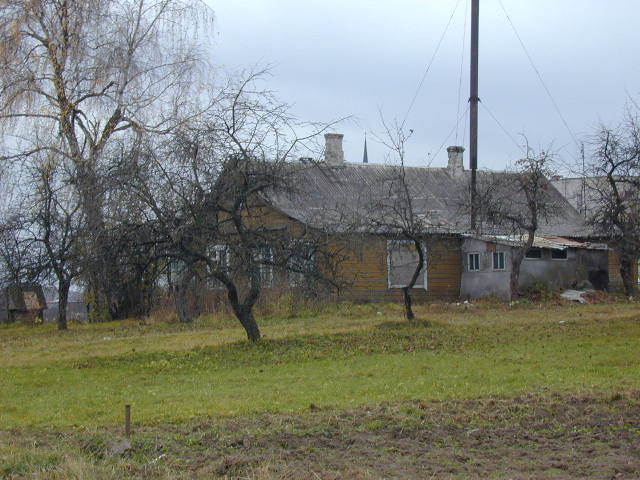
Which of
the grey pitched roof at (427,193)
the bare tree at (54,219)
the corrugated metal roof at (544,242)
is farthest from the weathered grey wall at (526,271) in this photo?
the bare tree at (54,219)

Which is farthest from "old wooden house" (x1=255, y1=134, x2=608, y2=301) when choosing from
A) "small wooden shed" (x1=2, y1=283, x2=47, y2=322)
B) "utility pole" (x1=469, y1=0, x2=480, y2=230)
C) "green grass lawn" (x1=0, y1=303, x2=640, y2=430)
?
"small wooden shed" (x1=2, y1=283, x2=47, y2=322)

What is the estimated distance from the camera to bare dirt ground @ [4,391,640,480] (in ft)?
26.0

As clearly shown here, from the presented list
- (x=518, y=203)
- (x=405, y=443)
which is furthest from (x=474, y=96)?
(x=405, y=443)

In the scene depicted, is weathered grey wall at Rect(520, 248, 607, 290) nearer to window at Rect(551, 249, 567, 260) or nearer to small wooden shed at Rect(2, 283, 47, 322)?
window at Rect(551, 249, 567, 260)

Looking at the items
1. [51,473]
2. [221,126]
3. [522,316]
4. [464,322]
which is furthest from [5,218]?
[51,473]

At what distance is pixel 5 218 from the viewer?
88.1 feet

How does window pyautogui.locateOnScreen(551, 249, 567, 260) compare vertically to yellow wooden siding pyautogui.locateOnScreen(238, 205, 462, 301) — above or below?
above

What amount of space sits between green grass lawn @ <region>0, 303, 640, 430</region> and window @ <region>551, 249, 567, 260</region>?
30.1 ft

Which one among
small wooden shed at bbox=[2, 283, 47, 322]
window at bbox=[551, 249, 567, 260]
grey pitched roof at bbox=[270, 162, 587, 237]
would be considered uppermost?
grey pitched roof at bbox=[270, 162, 587, 237]

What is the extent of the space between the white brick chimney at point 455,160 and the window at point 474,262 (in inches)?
283

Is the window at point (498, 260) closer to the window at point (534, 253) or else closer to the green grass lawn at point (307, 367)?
the window at point (534, 253)

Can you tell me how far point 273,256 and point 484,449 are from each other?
9777 millimetres

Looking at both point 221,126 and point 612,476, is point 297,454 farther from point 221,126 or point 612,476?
point 221,126

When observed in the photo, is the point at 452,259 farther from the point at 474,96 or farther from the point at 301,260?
the point at 301,260
